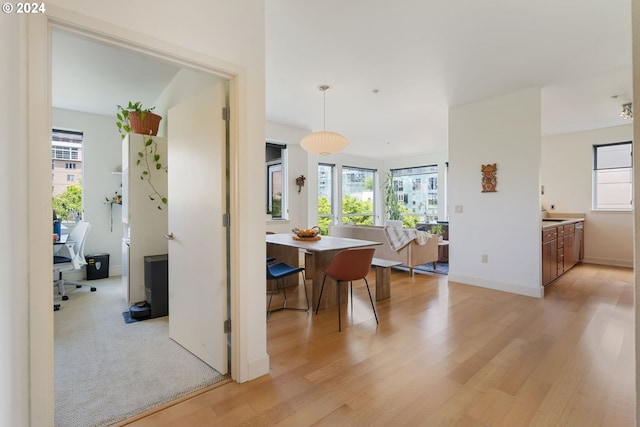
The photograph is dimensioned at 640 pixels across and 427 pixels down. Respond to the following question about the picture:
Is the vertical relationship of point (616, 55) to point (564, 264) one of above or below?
above

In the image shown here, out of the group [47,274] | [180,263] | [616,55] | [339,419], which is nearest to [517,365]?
[339,419]

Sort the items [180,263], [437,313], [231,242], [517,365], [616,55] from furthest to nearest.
→ [437,313] → [616,55] → [180,263] → [517,365] → [231,242]

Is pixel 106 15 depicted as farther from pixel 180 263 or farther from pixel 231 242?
pixel 180 263

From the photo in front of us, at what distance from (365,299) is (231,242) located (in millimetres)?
2270

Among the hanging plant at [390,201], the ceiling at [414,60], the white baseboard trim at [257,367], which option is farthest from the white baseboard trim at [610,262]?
the white baseboard trim at [257,367]

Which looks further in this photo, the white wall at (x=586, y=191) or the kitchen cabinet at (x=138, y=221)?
the white wall at (x=586, y=191)

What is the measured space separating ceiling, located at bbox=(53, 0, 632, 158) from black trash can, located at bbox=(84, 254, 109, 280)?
2244 mm

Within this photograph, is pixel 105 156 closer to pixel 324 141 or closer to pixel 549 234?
pixel 324 141

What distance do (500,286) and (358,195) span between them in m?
4.99

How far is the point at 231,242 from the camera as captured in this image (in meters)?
2.01

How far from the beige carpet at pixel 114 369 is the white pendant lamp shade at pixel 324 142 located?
261 centimetres

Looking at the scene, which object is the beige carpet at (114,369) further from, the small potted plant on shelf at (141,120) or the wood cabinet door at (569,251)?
the wood cabinet door at (569,251)

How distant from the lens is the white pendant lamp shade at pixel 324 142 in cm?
390

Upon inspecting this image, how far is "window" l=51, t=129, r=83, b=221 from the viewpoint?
4.63 metres
